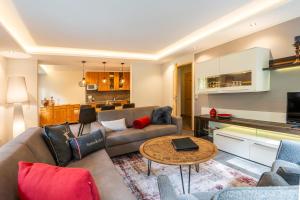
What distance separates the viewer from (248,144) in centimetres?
279

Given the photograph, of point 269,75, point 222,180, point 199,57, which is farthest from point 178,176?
point 199,57

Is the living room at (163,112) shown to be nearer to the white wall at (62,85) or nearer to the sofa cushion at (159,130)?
the sofa cushion at (159,130)

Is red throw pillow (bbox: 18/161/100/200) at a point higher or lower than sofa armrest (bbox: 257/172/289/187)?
higher

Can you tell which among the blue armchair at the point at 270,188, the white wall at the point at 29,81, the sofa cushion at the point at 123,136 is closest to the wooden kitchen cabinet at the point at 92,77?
the white wall at the point at 29,81

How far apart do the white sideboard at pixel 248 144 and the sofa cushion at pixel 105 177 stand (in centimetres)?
234

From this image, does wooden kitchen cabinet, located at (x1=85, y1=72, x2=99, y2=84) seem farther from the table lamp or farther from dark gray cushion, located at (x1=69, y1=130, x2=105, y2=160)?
dark gray cushion, located at (x1=69, y1=130, x2=105, y2=160)

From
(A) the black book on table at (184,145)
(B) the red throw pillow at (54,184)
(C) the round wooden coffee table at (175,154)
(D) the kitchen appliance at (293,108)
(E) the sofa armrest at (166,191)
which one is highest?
(D) the kitchen appliance at (293,108)

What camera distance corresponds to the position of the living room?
1196mm

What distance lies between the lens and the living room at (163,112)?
3.92 feet

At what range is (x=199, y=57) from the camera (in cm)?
458

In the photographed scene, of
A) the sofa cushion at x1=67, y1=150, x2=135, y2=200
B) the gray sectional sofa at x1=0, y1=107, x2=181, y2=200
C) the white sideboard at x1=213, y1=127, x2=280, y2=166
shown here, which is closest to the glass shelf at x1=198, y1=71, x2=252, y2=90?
the white sideboard at x1=213, y1=127, x2=280, y2=166

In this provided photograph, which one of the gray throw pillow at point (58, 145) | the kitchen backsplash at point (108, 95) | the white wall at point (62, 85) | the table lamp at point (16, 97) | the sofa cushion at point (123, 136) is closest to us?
the gray throw pillow at point (58, 145)

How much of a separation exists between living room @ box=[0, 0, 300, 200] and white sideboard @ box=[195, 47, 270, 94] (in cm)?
2

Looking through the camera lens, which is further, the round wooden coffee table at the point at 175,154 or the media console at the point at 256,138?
the media console at the point at 256,138
